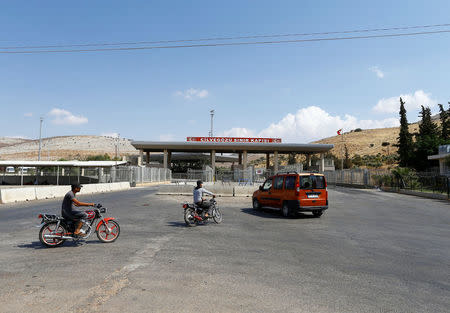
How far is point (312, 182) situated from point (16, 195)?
18.3 meters

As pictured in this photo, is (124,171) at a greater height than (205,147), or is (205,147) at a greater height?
(205,147)

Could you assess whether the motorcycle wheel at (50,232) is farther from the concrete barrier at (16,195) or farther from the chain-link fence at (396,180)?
the chain-link fence at (396,180)

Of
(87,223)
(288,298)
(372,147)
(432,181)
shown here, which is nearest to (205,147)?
(432,181)

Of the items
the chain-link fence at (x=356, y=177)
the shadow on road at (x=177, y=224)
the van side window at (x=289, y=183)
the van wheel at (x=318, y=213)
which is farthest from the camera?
the chain-link fence at (x=356, y=177)

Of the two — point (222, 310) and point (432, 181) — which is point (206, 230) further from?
point (432, 181)

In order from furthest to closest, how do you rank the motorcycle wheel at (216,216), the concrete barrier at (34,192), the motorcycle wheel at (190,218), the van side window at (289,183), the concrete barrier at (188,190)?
the concrete barrier at (188,190)
the concrete barrier at (34,192)
the van side window at (289,183)
the motorcycle wheel at (216,216)
the motorcycle wheel at (190,218)

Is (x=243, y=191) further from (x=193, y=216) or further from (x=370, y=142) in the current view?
(x=370, y=142)

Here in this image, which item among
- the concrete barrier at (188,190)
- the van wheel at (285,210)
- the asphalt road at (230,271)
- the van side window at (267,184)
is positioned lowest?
the asphalt road at (230,271)

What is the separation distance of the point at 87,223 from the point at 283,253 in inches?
196

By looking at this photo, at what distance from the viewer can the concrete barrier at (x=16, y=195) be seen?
1992 cm

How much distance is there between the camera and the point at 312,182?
14.3m

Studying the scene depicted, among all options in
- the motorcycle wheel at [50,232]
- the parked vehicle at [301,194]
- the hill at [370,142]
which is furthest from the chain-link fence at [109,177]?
the hill at [370,142]

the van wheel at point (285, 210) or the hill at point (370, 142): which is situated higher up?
the hill at point (370, 142)

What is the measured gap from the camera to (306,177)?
14.3 meters
